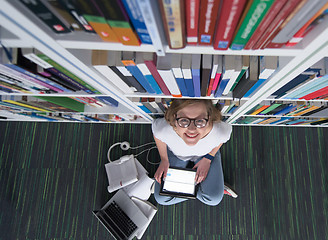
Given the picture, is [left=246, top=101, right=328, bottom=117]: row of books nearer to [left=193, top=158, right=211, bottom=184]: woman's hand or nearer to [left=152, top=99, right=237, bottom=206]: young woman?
[left=152, top=99, right=237, bottom=206]: young woman

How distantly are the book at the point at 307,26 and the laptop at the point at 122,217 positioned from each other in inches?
61.8

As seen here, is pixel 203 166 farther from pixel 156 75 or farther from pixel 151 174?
pixel 156 75

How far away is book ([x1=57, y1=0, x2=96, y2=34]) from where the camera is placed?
48 cm

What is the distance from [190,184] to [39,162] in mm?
1584

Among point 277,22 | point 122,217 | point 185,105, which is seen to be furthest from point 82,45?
point 122,217

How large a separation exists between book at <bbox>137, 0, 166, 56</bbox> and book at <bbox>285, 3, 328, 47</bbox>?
378 millimetres

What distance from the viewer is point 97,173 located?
1.95 m

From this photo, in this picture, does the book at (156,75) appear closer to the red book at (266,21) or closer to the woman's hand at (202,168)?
the red book at (266,21)

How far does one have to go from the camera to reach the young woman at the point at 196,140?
114 centimetres

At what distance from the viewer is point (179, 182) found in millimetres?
1507

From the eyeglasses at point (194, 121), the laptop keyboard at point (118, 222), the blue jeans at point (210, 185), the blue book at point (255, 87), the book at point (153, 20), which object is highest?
the book at point (153, 20)

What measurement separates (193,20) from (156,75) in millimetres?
341

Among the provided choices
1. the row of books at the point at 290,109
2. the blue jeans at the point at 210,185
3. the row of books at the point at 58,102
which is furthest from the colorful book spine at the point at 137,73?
the blue jeans at the point at 210,185

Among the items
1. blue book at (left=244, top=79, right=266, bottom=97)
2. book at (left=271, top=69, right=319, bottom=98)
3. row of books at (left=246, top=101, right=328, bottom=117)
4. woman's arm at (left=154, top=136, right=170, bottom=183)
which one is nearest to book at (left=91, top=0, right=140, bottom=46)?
blue book at (left=244, top=79, right=266, bottom=97)
